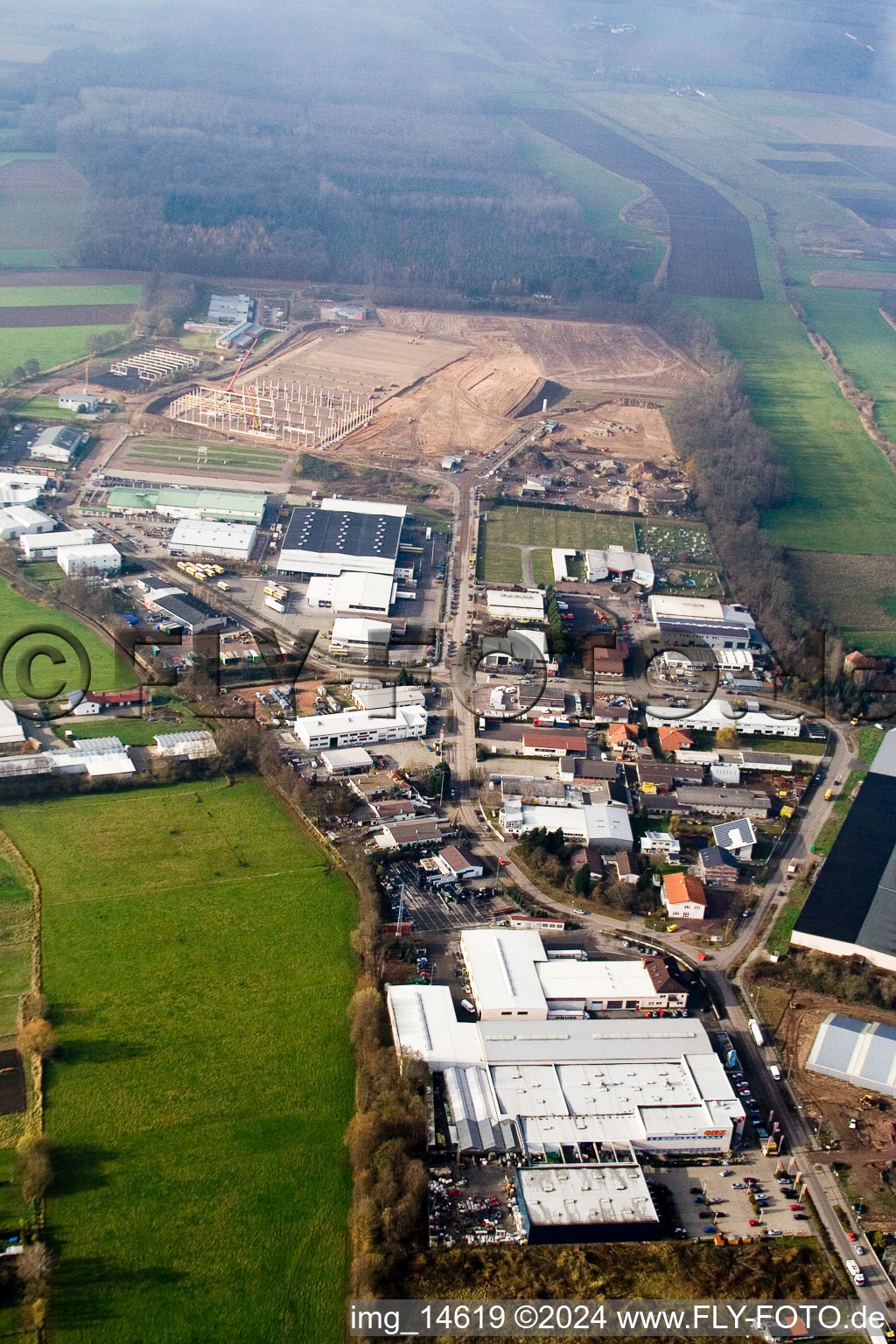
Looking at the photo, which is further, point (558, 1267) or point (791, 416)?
point (791, 416)

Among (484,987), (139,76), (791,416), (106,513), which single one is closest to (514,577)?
(106,513)

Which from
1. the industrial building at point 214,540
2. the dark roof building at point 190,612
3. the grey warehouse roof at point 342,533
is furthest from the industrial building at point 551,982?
the industrial building at point 214,540

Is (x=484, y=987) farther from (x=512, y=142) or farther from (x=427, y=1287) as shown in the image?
(x=512, y=142)

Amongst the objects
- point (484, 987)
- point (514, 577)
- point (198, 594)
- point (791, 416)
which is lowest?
point (484, 987)

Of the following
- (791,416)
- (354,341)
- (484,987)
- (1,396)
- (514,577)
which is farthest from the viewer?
(354,341)

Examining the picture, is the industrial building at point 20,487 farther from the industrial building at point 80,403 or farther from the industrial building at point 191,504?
the industrial building at point 80,403

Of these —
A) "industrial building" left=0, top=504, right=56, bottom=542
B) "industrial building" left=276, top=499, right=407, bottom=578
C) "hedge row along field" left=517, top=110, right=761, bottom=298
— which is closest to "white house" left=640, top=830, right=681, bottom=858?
"industrial building" left=276, top=499, right=407, bottom=578
